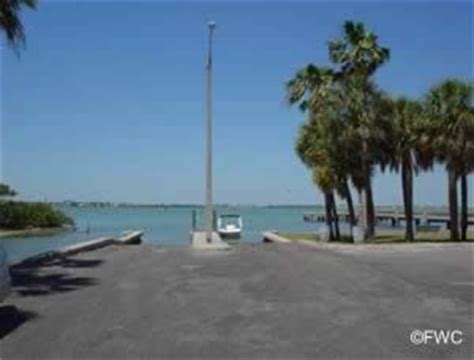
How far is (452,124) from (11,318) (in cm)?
3105

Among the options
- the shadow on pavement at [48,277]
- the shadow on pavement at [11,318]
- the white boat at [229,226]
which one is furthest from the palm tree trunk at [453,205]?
the shadow on pavement at [11,318]

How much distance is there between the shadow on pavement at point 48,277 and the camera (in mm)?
16625

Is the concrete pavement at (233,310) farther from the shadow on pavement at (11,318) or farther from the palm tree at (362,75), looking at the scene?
the palm tree at (362,75)

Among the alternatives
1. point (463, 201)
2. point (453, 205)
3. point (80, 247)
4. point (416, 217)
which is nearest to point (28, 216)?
point (416, 217)

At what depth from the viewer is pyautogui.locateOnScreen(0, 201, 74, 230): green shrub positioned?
331 feet

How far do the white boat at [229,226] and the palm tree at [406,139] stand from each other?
24.7 m

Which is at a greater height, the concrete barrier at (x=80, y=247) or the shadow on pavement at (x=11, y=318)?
the concrete barrier at (x=80, y=247)

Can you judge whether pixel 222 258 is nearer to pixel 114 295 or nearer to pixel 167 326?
pixel 114 295

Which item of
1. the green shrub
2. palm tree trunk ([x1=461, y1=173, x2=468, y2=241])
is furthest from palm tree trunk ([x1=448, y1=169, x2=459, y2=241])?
the green shrub

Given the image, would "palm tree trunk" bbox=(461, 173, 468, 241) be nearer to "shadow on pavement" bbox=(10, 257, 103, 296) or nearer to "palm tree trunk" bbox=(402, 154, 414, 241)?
"palm tree trunk" bbox=(402, 154, 414, 241)

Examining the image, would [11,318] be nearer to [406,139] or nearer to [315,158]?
[406,139]

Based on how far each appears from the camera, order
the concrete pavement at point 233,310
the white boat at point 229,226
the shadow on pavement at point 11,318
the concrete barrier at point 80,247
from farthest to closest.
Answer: the white boat at point 229,226 → the concrete barrier at point 80,247 → the shadow on pavement at point 11,318 → the concrete pavement at point 233,310

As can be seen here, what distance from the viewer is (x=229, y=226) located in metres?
70.6

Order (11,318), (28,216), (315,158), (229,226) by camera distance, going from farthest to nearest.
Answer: (28,216) < (229,226) < (315,158) < (11,318)
